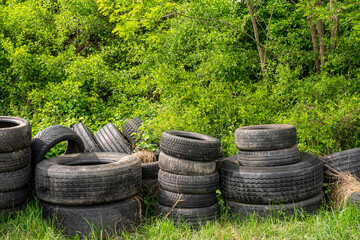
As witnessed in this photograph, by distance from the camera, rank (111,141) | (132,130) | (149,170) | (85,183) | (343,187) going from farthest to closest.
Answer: (132,130) < (111,141) < (149,170) < (343,187) < (85,183)

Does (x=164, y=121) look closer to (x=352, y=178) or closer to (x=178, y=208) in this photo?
(x=178, y=208)

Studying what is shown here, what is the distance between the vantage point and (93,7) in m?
12.5

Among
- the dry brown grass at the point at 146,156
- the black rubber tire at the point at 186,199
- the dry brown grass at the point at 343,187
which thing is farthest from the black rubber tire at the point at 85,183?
the dry brown grass at the point at 343,187

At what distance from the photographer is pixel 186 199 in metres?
4.54

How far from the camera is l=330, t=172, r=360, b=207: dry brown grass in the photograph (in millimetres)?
4703

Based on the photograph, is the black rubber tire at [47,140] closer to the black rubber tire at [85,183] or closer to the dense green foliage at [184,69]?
the black rubber tire at [85,183]

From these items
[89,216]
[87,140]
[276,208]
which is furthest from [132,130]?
[276,208]

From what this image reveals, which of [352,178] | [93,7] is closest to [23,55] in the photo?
[93,7]

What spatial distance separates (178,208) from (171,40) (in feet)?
21.2

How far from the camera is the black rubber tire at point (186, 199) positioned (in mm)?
→ 4535

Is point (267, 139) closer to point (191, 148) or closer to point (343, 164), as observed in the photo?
point (191, 148)

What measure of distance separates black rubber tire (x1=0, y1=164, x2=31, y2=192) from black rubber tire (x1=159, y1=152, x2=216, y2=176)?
5.70ft

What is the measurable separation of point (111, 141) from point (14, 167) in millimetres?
2026

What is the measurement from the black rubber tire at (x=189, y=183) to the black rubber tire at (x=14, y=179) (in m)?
1.72
